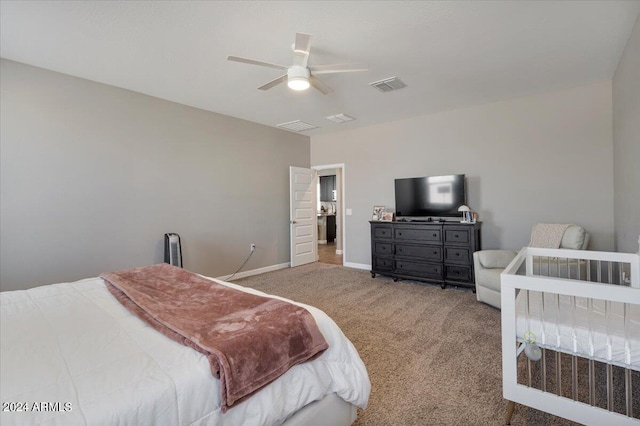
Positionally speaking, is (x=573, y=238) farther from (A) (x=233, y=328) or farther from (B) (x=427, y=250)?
(A) (x=233, y=328)

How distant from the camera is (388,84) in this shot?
12.2ft

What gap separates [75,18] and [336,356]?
3.19 m

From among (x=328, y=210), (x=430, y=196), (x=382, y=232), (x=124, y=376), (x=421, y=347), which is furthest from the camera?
(x=328, y=210)

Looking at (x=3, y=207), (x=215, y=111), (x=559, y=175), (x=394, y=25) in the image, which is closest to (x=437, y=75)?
(x=394, y=25)

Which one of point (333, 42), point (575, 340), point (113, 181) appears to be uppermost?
point (333, 42)

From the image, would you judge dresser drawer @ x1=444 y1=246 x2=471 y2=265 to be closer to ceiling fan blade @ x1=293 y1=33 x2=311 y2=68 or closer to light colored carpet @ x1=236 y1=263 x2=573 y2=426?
light colored carpet @ x1=236 y1=263 x2=573 y2=426

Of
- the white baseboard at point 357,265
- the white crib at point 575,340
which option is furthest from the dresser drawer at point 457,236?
the white crib at point 575,340

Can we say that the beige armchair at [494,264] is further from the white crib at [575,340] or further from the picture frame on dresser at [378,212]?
the picture frame on dresser at [378,212]

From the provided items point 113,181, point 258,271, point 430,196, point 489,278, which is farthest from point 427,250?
point 113,181

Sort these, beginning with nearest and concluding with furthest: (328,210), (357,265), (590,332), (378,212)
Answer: (590,332) < (378,212) < (357,265) < (328,210)

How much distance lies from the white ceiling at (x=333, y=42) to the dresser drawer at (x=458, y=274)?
2.45 meters

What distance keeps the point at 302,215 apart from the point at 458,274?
318 cm

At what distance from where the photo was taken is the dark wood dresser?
14.0ft

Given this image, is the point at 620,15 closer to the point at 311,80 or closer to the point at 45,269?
the point at 311,80
